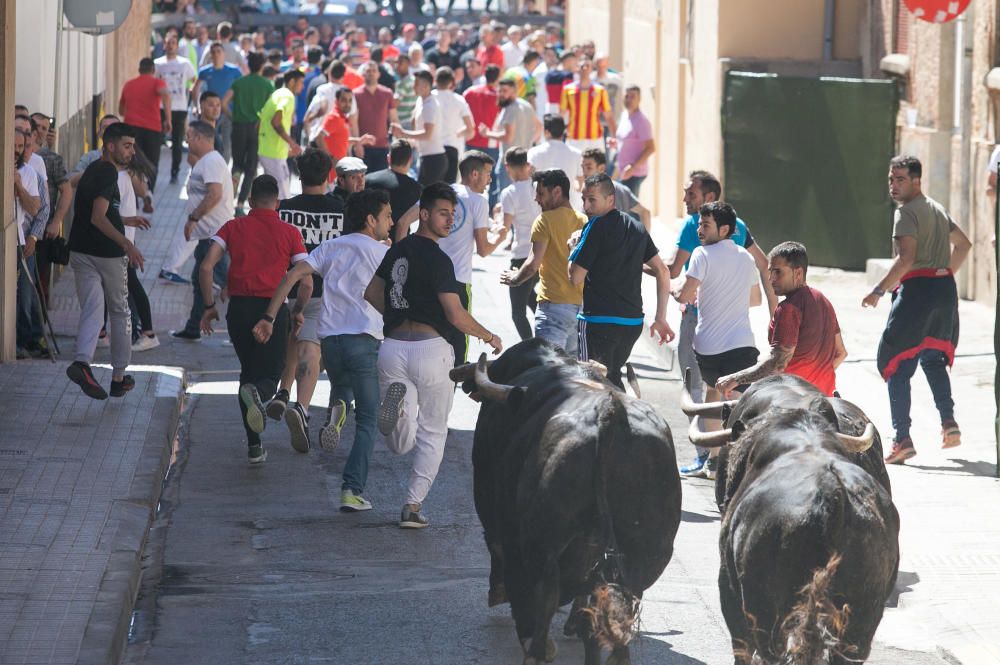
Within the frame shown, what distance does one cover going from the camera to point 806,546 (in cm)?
557

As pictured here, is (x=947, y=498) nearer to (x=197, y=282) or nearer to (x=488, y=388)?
(x=488, y=388)

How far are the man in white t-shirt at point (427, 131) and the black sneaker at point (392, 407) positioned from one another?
11.7 metres

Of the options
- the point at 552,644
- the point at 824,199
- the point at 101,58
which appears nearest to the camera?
the point at 552,644

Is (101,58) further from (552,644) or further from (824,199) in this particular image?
(552,644)

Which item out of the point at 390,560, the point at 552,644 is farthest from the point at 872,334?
the point at 552,644

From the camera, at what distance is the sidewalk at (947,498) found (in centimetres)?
772

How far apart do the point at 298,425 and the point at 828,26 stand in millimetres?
12906

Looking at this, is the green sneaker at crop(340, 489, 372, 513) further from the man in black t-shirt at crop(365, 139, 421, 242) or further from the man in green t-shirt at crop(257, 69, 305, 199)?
the man in green t-shirt at crop(257, 69, 305, 199)

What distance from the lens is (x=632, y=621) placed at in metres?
6.39

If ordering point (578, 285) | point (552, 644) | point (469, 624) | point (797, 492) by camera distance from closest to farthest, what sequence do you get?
point (797, 492), point (552, 644), point (469, 624), point (578, 285)

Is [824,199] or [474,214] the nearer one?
[474,214]

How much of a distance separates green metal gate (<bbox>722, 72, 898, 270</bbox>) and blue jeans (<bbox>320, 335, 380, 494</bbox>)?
35.5 ft

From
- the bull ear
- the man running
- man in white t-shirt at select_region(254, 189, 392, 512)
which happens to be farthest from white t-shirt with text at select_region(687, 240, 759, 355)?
the bull ear

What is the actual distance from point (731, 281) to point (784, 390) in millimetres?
3807
